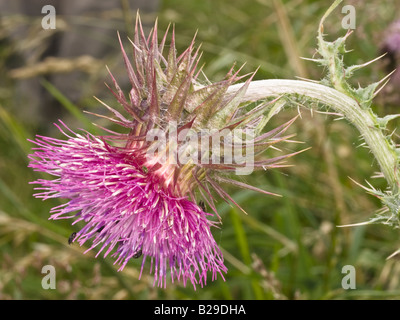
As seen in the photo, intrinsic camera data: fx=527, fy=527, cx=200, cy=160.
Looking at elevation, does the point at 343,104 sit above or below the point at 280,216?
above

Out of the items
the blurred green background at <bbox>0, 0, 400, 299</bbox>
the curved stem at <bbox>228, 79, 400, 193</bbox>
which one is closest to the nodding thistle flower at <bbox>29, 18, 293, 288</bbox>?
the curved stem at <bbox>228, 79, 400, 193</bbox>

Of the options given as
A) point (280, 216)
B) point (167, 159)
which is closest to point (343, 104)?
point (167, 159)

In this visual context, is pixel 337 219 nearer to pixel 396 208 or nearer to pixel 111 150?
pixel 396 208

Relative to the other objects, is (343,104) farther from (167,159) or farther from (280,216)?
(280,216)

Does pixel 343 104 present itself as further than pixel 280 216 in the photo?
No

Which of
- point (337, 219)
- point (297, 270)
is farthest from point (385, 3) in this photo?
point (297, 270)
